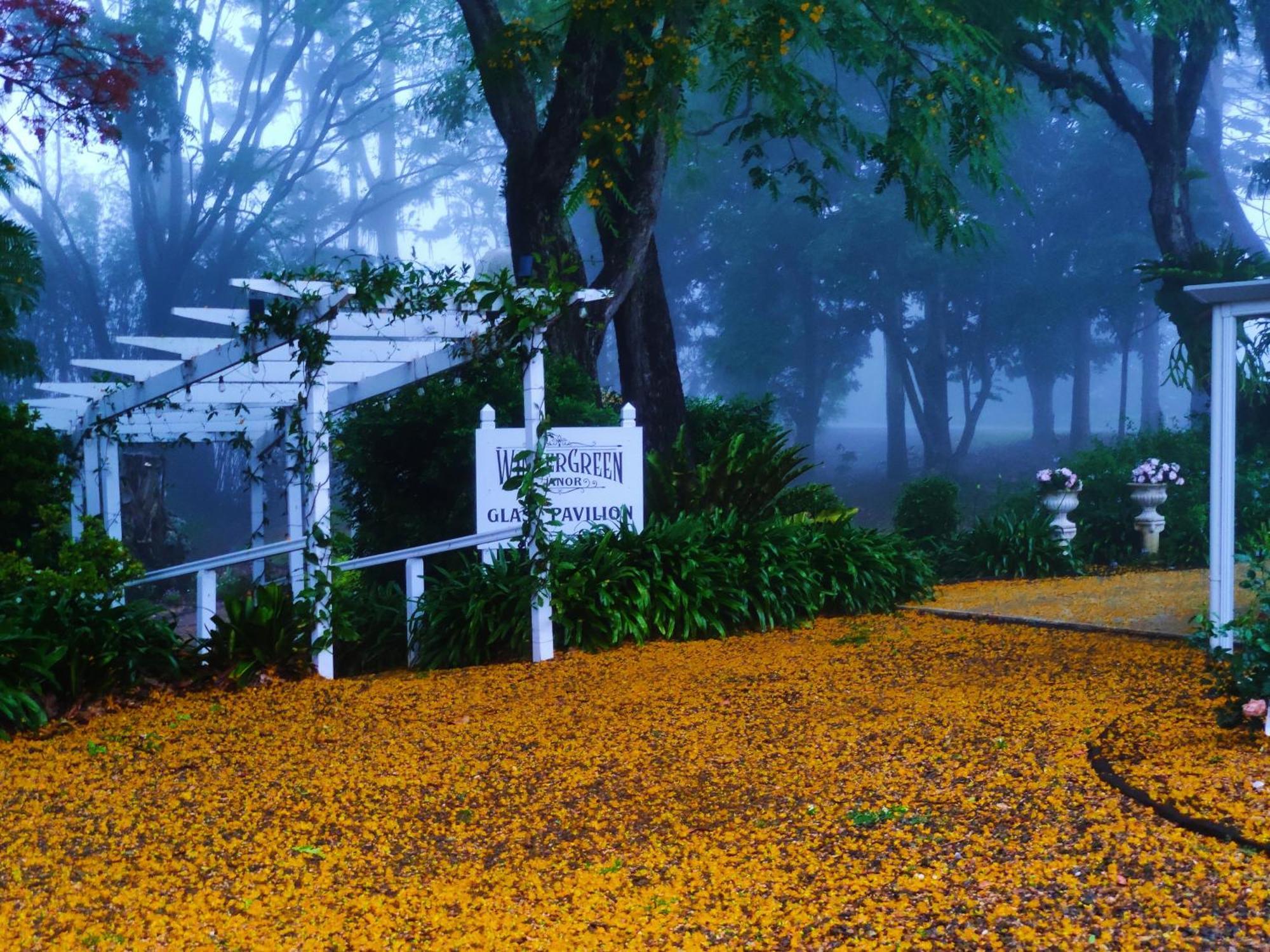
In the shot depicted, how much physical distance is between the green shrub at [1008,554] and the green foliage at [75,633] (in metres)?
7.98

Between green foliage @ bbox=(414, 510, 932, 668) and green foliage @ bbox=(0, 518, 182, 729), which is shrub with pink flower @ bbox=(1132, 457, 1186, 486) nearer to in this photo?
green foliage @ bbox=(414, 510, 932, 668)

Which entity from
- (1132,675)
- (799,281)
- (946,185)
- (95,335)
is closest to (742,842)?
(1132,675)

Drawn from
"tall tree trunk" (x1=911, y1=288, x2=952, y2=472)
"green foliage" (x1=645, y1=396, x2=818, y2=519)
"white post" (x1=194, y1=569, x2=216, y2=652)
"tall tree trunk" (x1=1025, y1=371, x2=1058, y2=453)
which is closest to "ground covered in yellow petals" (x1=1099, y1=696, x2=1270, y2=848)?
"green foliage" (x1=645, y1=396, x2=818, y2=519)

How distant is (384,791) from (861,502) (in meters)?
24.8

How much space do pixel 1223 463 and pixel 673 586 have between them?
356 cm

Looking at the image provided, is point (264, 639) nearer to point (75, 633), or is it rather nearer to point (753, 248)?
point (75, 633)

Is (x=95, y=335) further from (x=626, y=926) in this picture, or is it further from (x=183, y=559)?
(x=626, y=926)

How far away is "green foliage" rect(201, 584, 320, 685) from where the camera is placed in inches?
279

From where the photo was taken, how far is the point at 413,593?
7.84 m

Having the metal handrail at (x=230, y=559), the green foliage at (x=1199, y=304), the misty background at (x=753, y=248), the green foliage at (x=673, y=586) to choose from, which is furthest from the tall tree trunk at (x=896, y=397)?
the metal handrail at (x=230, y=559)

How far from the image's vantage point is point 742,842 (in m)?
4.01

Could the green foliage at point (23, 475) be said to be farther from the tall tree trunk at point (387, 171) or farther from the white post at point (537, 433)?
the tall tree trunk at point (387, 171)

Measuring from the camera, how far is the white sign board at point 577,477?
27.0 ft

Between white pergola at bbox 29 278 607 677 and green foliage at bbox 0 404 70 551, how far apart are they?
61 cm
